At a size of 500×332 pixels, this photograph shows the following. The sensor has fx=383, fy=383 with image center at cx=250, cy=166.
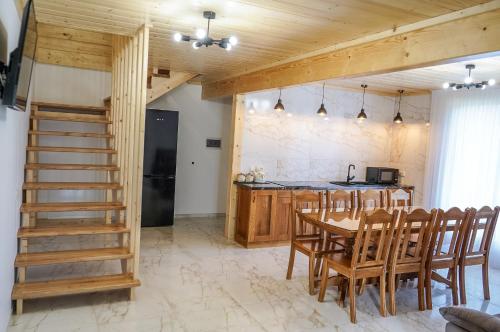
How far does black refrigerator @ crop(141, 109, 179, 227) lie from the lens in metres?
5.84

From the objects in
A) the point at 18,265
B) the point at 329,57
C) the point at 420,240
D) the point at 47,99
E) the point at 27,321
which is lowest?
the point at 27,321

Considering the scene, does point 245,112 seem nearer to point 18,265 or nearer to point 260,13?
point 260,13

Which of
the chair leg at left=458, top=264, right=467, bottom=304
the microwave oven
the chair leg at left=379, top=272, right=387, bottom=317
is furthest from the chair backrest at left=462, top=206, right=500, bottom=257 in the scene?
the microwave oven

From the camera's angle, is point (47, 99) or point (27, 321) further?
point (47, 99)

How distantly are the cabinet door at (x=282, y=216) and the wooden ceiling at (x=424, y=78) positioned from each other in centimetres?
171

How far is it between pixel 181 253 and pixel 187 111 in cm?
272

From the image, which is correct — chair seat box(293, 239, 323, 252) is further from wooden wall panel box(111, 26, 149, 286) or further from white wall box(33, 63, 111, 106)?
white wall box(33, 63, 111, 106)

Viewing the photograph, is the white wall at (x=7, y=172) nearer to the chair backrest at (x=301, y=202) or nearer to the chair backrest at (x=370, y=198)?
the chair backrest at (x=301, y=202)

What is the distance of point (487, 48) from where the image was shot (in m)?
2.30

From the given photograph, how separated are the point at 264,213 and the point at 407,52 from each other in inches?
119

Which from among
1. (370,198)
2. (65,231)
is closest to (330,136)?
(370,198)

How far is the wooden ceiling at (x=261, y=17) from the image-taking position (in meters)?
2.57

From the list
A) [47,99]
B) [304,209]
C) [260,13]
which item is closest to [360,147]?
[304,209]

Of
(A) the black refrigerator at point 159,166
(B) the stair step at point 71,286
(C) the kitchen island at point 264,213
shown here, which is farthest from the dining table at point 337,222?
(A) the black refrigerator at point 159,166
